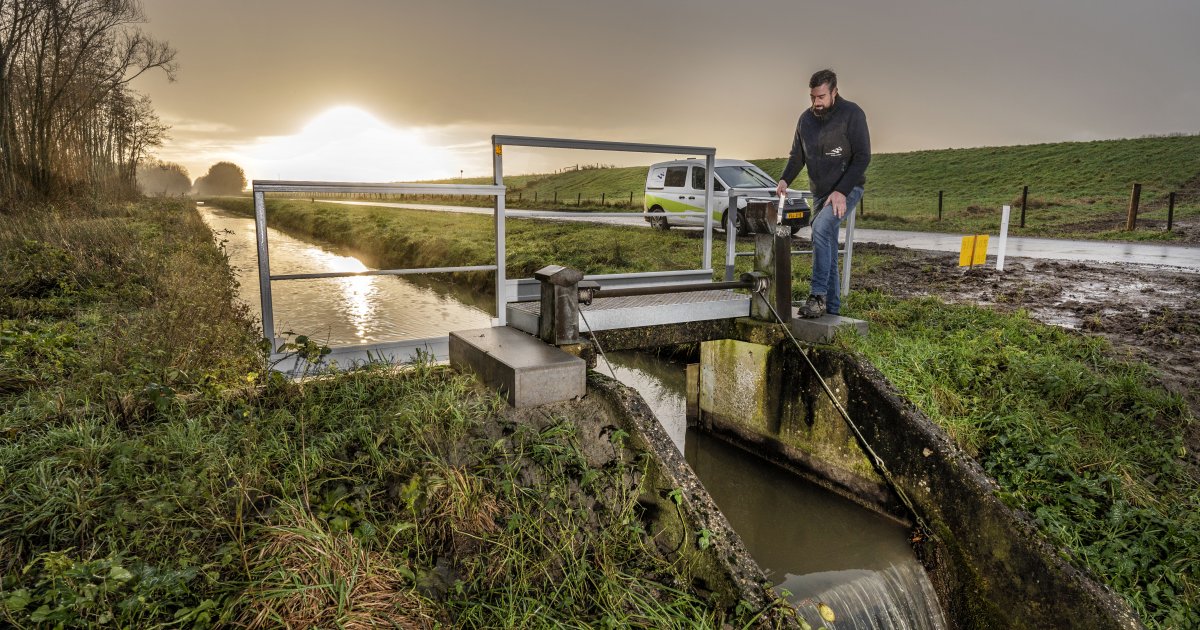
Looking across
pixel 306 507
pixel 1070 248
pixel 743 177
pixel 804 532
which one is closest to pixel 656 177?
pixel 743 177

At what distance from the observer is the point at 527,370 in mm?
3520

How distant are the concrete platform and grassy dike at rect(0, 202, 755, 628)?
5.7 inches

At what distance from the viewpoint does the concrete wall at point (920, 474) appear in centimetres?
361

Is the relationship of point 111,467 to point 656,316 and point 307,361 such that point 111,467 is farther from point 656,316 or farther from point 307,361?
point 656,316

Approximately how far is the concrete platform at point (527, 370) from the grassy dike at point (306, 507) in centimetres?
14

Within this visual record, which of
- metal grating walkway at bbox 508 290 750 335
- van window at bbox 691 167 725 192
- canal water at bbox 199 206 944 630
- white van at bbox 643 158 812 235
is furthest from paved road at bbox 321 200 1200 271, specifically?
metal grating walkway at bbox 508 290 750 335

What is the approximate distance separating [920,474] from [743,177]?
36.8ft

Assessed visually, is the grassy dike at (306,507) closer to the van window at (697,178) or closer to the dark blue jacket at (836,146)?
the dark blue jacket at (836,146)

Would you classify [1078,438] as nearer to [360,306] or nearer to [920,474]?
[920,474]

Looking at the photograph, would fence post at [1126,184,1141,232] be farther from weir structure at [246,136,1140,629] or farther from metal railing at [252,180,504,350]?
metal railing at [252,180,504,350]

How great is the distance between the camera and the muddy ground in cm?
577

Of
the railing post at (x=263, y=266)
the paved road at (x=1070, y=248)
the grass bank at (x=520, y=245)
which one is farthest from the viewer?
the grass bank at (x=520, y=245)

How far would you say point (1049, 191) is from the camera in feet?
102

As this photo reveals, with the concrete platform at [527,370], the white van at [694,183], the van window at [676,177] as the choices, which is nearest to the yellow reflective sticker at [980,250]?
the white van at [694,183]
